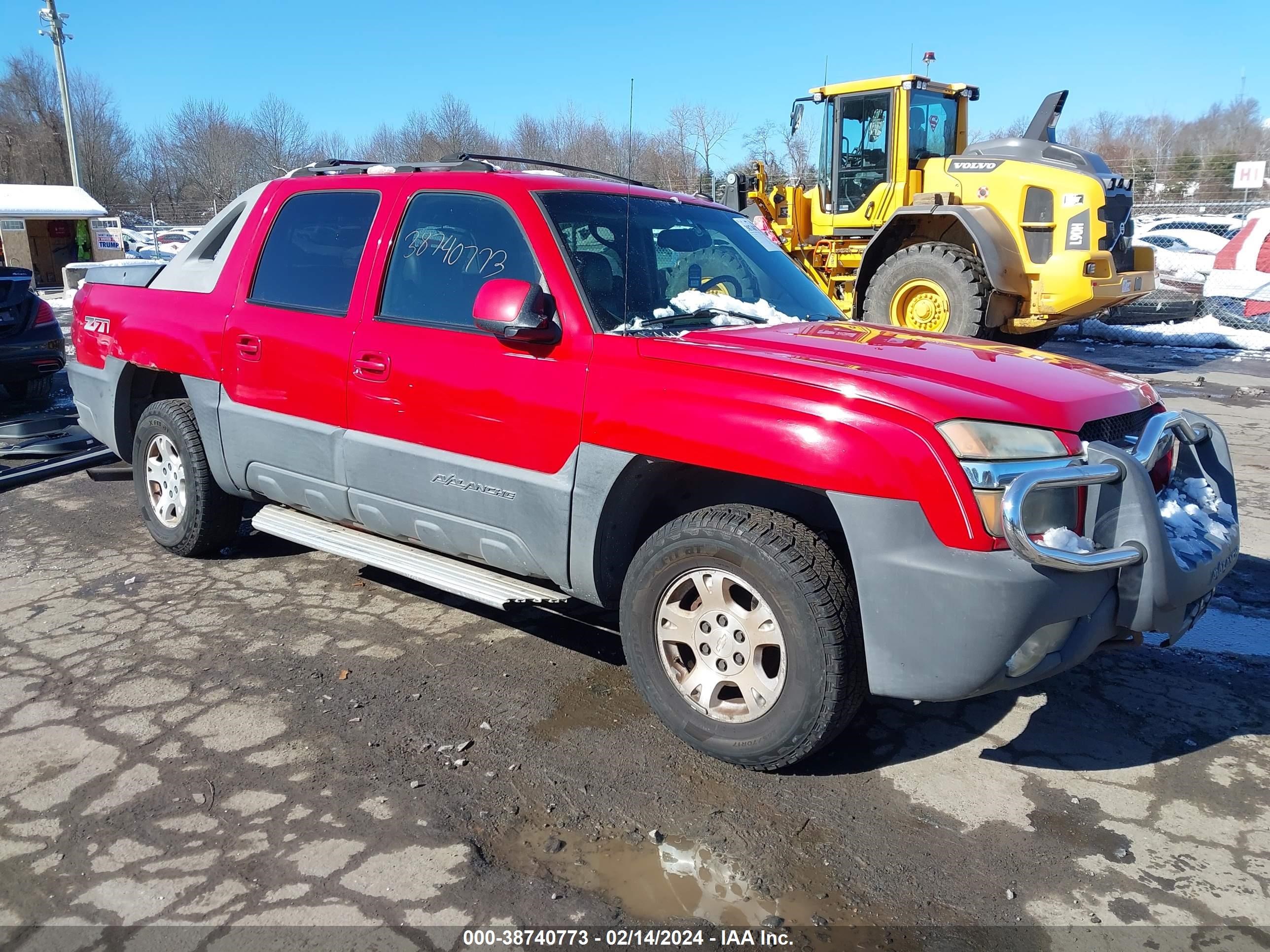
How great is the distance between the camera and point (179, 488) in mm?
5129

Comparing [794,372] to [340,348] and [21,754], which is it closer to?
[340,348]

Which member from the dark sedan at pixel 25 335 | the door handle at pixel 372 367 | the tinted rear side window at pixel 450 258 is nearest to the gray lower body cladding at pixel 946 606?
the tinted rear side window at pixel 450 258

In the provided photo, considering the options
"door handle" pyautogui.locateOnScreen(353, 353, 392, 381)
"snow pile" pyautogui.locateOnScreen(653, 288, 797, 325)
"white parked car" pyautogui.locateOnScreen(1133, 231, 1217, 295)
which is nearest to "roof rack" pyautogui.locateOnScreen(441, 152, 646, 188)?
"snow pile" pyautogui.locateOnScreen(653, 288, 797, 325)

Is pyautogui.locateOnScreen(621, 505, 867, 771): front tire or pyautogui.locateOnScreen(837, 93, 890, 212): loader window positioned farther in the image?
pyautogui.locateOnScreen(837, 93, 890, 212): loader window

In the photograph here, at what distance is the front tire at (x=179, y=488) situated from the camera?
4.93m

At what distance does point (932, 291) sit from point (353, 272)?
8.51m

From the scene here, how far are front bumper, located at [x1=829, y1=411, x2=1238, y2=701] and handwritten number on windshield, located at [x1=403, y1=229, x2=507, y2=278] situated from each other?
1.76 m

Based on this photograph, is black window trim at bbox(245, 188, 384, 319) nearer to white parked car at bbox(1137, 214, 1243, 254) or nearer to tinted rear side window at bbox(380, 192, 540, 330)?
tinted rear side window at bbox(380, 192, 540, 330)

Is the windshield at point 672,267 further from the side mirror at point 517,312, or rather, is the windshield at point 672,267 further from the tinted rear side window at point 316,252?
the tinted rear side window at point 316,252

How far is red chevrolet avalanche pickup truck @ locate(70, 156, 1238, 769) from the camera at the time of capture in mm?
2777

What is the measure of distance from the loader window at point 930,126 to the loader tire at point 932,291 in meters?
1.21

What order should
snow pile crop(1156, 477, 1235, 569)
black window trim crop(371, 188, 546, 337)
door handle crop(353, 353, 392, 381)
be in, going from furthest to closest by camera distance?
door handle crop(353, 353, 392, 381) → black window trim crop(371, 188, 546, 337) → snow pile crop(1156, 477, 1235, 569)

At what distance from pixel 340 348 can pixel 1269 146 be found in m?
79.8

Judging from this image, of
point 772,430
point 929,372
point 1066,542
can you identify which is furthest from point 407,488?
point 1066,542
